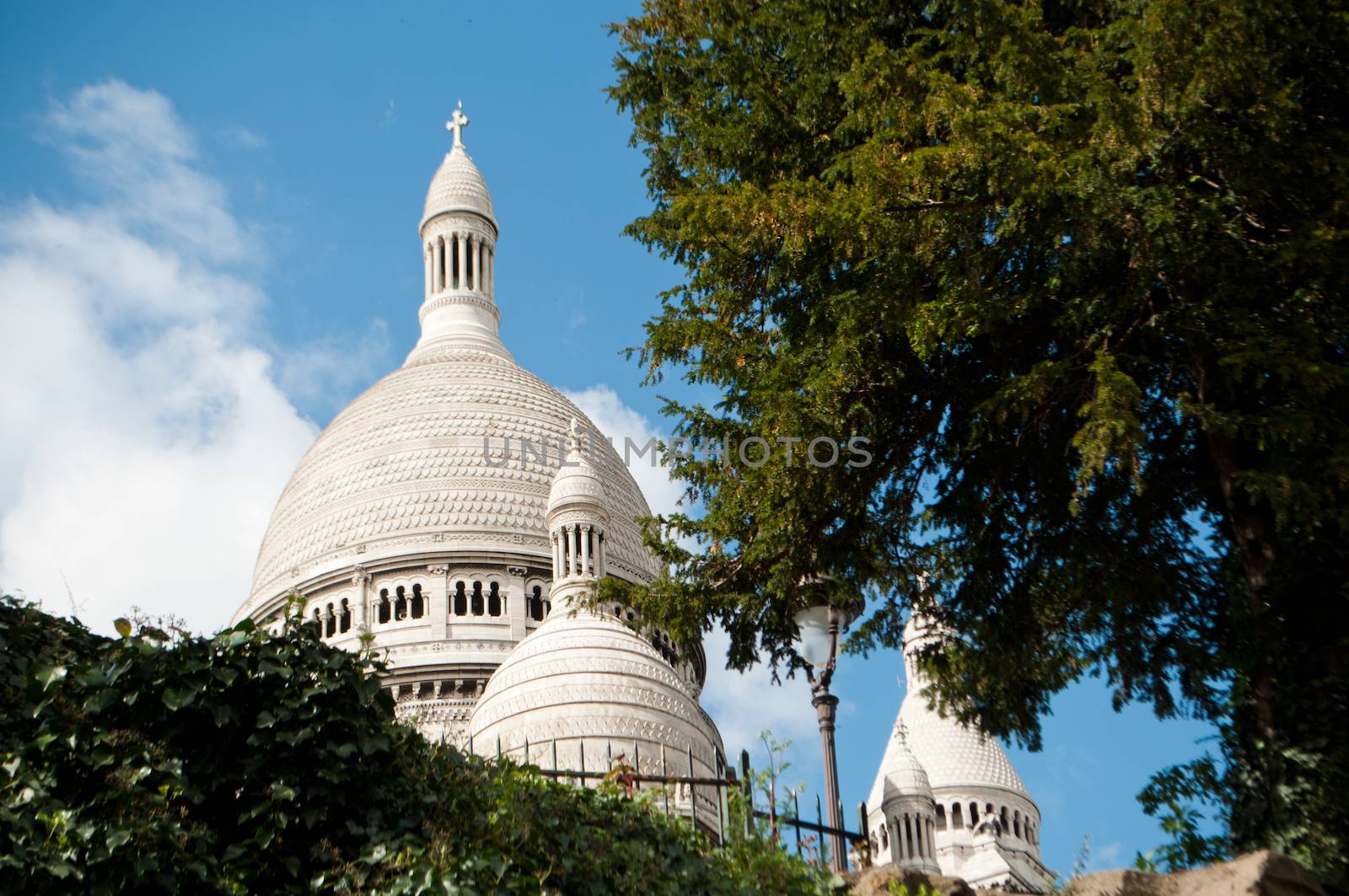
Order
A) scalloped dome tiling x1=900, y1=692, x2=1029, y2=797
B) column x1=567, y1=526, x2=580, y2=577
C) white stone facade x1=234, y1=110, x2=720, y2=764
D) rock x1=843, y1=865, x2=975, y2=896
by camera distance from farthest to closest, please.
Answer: white stone facade x1=234, y1=110, x2=720, y2=764
scalloped dome tiling x1=900, y1=692, x2=1029, y2=797
column x1=567, y1=526, x2=580, y2=577
rock x1=843, y1=865, x2=975, y2=896

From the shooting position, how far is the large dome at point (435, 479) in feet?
175

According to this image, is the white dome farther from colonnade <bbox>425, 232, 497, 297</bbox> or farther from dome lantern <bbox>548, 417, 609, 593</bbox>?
colonnade <bbox>425, 232, 497, 297</bbox>

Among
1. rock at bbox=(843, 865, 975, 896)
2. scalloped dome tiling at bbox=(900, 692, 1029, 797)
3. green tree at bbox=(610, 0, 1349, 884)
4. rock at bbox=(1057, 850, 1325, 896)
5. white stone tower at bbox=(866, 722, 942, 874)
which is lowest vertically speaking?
rock at bbox=(1057, 850, 1325, 896)

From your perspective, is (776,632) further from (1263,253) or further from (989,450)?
(1263,253)

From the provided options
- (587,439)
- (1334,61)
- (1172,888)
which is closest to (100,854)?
(1172,888)

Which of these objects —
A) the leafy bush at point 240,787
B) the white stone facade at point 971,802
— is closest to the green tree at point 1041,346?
the leafy bush at point 240,787

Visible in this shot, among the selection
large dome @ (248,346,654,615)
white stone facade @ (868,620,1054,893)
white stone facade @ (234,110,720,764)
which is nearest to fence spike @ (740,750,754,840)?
white stone facade @ (868,620,1054,893)

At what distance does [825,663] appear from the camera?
1510 cm

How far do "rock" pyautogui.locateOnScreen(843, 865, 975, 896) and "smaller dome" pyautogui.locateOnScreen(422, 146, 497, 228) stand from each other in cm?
5395

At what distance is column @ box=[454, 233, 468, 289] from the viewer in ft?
214

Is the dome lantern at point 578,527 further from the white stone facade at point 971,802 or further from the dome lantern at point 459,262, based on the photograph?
the dome lantern at point 459,262

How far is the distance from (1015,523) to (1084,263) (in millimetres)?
3007

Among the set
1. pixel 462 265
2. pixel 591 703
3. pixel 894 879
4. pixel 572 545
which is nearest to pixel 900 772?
pixel 591 703

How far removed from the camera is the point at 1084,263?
14.7 metres
